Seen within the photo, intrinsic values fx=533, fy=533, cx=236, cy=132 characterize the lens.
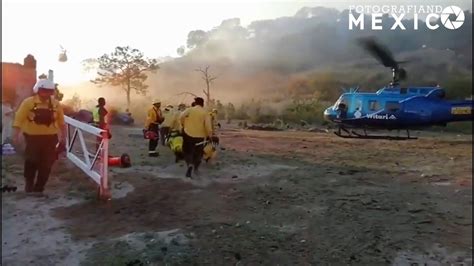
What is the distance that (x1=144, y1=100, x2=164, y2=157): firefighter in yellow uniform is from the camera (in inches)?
409

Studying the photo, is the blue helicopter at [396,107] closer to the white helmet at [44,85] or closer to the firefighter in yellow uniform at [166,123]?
the firefighter in yellow uniform at [166,123]

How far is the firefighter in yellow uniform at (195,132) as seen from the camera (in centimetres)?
833

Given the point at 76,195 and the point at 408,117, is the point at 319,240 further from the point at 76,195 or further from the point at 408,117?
the point at 408,117

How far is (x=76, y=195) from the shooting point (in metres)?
6.80

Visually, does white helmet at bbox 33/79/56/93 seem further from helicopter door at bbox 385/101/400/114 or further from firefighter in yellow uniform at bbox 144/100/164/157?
helicopter door at bbox 385/101/400/114

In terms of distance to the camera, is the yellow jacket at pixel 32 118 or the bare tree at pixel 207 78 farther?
the bare tree at pixel 207 78

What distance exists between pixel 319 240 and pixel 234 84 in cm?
2726

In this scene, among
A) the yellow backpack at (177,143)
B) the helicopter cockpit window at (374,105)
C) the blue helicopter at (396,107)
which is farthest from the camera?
the helicopter cockpit window at (374,105)

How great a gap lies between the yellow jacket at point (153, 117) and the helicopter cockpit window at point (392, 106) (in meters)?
6.31

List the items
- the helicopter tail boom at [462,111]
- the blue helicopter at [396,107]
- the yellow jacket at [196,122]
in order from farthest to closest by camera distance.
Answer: the blue helicopter at [396,107]
the helicopter tail boom at [462,111]
the yellow jacket at [196,122]

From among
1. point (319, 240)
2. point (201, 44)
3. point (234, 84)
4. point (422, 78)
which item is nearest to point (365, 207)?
point (319, 240)

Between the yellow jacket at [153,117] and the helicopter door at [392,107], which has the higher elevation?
the helicopter door at [392,107]

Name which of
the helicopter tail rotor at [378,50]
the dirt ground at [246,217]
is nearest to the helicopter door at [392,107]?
the helicopter tail rotor at [378,50]

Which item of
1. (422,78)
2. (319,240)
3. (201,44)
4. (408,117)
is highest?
(201,44)
